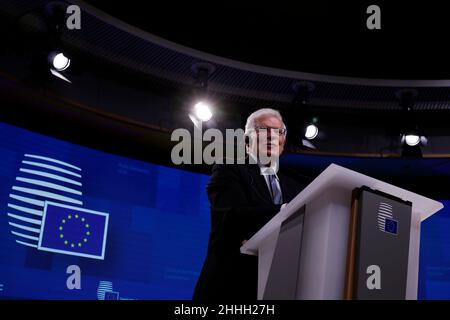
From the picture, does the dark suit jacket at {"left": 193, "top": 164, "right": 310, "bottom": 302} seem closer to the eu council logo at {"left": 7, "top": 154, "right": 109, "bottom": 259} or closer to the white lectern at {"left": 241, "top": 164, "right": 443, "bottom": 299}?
the white lectern at {"left": 241, "top": 164, "right": 443, "bottom": 299}

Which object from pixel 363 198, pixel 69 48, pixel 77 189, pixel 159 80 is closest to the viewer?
pixel 363 198

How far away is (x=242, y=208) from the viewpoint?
5.63 feet

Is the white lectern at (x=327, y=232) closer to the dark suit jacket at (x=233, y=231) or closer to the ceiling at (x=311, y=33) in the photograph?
the dark suit jacket at (x=233, y=231)

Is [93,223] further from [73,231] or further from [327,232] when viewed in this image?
[327,232]

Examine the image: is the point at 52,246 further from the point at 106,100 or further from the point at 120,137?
the point at 106,100

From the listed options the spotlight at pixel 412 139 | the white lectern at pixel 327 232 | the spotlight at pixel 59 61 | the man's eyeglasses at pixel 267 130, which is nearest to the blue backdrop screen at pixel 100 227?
the spotlight at pixel 59 61

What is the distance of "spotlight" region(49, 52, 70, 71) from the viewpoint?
3473 mm

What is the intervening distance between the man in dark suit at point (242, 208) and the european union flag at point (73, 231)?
6.21ft

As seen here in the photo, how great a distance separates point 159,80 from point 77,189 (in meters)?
1.18

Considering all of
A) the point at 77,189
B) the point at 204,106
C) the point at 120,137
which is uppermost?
the point at 204,106

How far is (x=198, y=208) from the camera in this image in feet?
13.9

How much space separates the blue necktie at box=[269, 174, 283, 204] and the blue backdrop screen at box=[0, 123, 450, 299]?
2.00 metres
